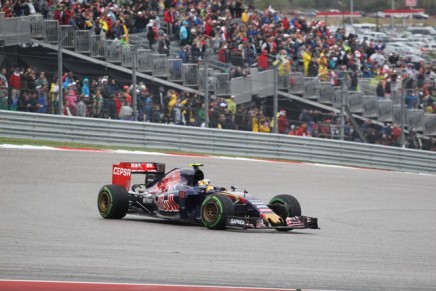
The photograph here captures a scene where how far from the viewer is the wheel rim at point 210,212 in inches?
542

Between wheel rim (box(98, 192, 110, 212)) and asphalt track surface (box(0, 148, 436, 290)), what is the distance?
0.63ft

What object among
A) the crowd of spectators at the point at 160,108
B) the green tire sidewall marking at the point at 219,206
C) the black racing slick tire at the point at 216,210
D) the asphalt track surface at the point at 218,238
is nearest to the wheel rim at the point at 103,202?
the asphalt track surface at the point at 218,238

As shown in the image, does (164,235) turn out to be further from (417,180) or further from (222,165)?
(417,180)

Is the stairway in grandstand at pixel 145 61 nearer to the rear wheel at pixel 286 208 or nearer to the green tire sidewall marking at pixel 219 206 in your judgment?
the rear wheel at pixel 286 208

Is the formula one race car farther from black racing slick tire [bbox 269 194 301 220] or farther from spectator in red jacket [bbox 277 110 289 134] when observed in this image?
spectator in red jacket [bbox 277 110 289 134]

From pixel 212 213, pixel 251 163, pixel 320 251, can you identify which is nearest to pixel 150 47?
pixel 251 163

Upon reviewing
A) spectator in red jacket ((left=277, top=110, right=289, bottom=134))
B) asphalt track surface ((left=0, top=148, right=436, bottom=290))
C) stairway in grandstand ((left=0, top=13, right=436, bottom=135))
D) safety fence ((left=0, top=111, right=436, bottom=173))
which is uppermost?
stairway in grandstand ((left=0, top=13, right=436, bottom=135))

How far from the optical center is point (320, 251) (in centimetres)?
1205

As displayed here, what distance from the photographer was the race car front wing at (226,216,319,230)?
536 inches

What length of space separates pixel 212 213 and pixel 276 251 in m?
2.15

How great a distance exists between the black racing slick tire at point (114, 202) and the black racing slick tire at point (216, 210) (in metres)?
1.37

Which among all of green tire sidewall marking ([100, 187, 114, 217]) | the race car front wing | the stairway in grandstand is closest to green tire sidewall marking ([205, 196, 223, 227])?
the race car front wing

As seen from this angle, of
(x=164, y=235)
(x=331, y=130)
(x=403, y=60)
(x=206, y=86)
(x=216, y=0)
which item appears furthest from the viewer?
(x=403, y=60)

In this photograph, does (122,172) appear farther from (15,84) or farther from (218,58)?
(218,58)
